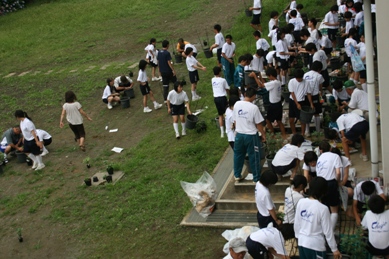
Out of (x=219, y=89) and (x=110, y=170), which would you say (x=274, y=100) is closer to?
(x=219, y=89)

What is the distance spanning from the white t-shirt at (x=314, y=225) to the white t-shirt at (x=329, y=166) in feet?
4.56

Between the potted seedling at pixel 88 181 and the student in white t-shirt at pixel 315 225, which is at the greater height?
the student in white t-shirt at pixel 315 225

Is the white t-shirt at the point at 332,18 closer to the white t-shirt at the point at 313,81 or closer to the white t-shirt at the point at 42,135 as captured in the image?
the white t-shirt at the point at 313,81

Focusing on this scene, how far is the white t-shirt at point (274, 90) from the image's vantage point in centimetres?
1185

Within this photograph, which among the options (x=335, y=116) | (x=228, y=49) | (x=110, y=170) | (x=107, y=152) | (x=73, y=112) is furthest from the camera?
(x=228, y=49)

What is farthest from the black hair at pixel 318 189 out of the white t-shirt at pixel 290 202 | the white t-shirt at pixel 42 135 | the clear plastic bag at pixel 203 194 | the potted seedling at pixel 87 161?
the white t-shirt at pixel 42 135

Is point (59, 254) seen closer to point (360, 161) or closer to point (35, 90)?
point (360, 161)

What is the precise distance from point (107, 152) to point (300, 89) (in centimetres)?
521

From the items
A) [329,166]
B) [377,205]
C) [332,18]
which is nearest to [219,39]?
[332,18]

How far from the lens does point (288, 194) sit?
857 cm

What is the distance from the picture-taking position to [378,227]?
7664 millimetres

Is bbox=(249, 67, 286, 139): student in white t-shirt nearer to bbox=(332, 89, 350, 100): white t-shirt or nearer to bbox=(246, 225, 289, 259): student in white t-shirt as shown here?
bbox=(332, 89, 350, 100): white t-shirt

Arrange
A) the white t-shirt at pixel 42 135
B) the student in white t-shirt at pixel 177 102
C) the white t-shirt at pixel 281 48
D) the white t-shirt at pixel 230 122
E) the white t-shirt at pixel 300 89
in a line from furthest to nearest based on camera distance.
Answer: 1. the white t-shirt at pixel 42 135
2. the white t-shirt at pixel 281 48
3. the student in white t-shirt at pixel 177 102
4. the white t-shirt at pixel 300 89
5. the white t-shirt at pixel 230 122

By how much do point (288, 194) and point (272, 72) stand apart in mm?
3977
